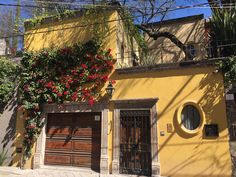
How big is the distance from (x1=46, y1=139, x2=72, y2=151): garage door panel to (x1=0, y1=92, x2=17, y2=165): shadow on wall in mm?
1656

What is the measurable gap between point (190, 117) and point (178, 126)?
55 centimetres

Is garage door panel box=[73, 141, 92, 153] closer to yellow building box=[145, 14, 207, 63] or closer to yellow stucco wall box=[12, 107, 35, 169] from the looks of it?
yellow stucco wall box=[12, 107, 35, 169]

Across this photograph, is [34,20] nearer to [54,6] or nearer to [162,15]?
[54,6]

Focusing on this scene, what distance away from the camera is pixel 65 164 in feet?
36.8

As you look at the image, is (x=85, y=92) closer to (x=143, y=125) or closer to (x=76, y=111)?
(x=76, y=111)

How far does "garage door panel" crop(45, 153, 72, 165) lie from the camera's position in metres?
11.2

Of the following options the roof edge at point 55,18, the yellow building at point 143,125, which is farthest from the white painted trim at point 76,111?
the roof edge at point 55,18

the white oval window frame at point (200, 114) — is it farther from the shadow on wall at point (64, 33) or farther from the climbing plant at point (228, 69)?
the shadow on wall at point (64, 33)

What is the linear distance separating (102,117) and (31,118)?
10.7 feet

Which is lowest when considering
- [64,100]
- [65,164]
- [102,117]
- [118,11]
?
[65,164]

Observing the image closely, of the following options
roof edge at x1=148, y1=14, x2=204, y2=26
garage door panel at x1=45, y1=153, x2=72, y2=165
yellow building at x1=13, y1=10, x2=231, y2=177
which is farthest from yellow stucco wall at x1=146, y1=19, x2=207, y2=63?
garage door panel at x1=45, y1=153, x2=72, y2=165

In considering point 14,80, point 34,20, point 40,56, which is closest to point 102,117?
point 40,56

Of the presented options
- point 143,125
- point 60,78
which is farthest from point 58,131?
point 143,125

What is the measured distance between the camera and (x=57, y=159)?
1139cm
